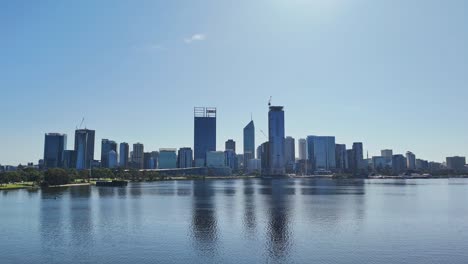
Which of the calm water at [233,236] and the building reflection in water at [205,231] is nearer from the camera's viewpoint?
the calm water at [233,236]

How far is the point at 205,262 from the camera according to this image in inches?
2328

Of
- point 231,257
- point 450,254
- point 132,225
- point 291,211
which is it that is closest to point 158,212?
point 132,225

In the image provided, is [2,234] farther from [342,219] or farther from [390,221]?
[390,221]

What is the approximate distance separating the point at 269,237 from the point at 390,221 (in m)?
38.2

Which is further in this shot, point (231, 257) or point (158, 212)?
point (158, 212)

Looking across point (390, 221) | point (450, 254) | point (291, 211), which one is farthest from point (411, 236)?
point (291, 211)

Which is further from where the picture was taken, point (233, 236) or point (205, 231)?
point (205, 231)

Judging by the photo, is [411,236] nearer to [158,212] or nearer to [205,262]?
[205,262]

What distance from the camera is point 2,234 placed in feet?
264

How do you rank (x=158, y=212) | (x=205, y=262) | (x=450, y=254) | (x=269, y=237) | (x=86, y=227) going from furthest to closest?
(x=158, y=212)
(x=86, y=227)
(x=269, y=237)
(x=450, y=254)
(x=205, y=262)

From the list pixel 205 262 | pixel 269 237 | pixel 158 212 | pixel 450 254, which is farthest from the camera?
pixel 158 212

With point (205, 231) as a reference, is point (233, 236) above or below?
below

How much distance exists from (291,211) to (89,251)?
2696 inches

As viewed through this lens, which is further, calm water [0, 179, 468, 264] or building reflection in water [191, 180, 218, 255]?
building reflection in water [191, 180, 218, 255]
